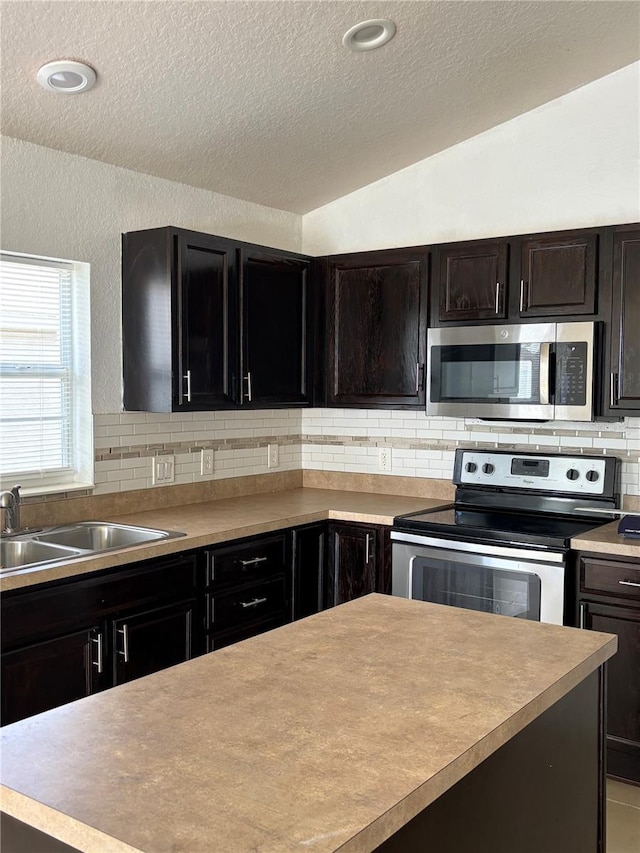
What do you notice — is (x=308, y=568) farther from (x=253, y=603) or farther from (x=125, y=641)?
(x=125, y=641)

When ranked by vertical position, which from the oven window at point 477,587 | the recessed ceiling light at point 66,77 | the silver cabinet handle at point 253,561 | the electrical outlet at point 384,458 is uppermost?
the recessed ceiling light at point 66,77

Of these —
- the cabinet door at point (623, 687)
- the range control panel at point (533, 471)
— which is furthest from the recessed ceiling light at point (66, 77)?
the cabinet door at point (623, 687)

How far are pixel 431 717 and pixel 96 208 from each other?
2.76m

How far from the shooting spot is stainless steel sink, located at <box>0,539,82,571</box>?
3.07 meters

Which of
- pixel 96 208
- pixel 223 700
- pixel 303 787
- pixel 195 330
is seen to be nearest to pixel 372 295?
pixel 195 330

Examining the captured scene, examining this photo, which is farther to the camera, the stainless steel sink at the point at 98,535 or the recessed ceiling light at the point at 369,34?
the stainless steel sink at the point at 98,535

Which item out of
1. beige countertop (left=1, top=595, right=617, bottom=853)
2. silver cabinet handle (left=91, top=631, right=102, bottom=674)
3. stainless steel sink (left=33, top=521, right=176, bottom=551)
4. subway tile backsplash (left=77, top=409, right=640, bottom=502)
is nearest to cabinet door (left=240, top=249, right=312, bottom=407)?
subway tile backsplash (left=77, top=409, right=640, bottom=502)

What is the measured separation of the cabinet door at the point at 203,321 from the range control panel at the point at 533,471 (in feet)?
4.07

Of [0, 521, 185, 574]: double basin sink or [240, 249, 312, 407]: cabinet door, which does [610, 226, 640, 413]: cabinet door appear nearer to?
[240, 249, 312, 407]: cabinet door

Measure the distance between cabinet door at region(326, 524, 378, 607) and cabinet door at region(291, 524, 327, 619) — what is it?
0.04 meters

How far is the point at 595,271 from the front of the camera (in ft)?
11.5

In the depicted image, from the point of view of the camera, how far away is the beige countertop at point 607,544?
10.1 ft

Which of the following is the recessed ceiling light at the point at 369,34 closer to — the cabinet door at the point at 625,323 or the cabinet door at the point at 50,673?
the cabinet door at the point at 625,323

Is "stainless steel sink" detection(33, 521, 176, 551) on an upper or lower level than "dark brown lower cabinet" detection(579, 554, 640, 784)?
upper
